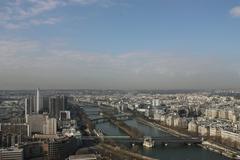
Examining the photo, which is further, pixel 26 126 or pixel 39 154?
pixel 26 126

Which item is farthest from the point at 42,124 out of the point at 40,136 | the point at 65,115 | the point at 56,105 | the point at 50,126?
the point at 56,105

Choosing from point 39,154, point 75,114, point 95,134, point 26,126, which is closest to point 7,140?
point 39,154

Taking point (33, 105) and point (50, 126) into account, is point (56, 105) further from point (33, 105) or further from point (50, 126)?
point (50, 126)

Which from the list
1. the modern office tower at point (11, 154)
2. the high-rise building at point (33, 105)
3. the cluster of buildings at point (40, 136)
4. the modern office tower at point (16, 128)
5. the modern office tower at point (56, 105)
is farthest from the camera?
the high-rise building at point (33, 105)

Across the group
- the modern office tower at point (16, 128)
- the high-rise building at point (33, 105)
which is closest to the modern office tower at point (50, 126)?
the modern office tower at point (16, 128)

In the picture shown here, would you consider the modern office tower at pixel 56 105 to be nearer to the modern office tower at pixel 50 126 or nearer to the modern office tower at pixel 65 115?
the modern office tower at pixel 65 115

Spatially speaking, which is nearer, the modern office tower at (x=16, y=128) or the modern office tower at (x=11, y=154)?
the modern office tower at (x=11, y=154)

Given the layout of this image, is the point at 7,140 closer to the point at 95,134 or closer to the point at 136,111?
the point at 95,134
